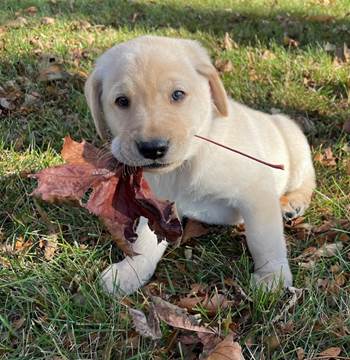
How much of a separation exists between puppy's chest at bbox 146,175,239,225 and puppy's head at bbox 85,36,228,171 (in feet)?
0.77

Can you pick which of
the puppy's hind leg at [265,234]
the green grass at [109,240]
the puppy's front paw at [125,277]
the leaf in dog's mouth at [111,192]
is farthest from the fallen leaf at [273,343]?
the puppy's front paw at [125,277]

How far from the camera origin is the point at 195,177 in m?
2.53

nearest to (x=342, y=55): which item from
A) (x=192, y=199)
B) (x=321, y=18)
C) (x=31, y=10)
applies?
(x=321, y=18)

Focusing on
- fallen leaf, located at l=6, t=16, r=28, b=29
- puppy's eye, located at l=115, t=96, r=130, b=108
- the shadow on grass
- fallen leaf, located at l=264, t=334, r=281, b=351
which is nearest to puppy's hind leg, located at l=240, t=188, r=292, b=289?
fallen leaf, located at l=264, t=334, r=281, b=351

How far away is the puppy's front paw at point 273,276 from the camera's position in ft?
7.63

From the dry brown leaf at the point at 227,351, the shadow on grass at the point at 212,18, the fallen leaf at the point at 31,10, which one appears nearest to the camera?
the dry brown leaf at the point at 227,351

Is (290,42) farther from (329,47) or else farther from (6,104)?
(6,104)

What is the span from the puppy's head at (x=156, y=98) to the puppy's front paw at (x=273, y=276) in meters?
0.61

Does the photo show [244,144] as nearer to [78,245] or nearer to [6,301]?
[78,245]

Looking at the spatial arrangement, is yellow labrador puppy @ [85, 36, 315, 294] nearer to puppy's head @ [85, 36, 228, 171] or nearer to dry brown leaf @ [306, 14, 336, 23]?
puppy's head @ [85, 36, 228, 171]

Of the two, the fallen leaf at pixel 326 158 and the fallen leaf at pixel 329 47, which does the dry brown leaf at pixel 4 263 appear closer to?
the fallen leaf at pixel 326 158

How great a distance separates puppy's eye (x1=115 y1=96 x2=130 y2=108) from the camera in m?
2.29

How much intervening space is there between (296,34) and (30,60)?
270 centimetres

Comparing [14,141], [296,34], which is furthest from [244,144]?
[296,34]
